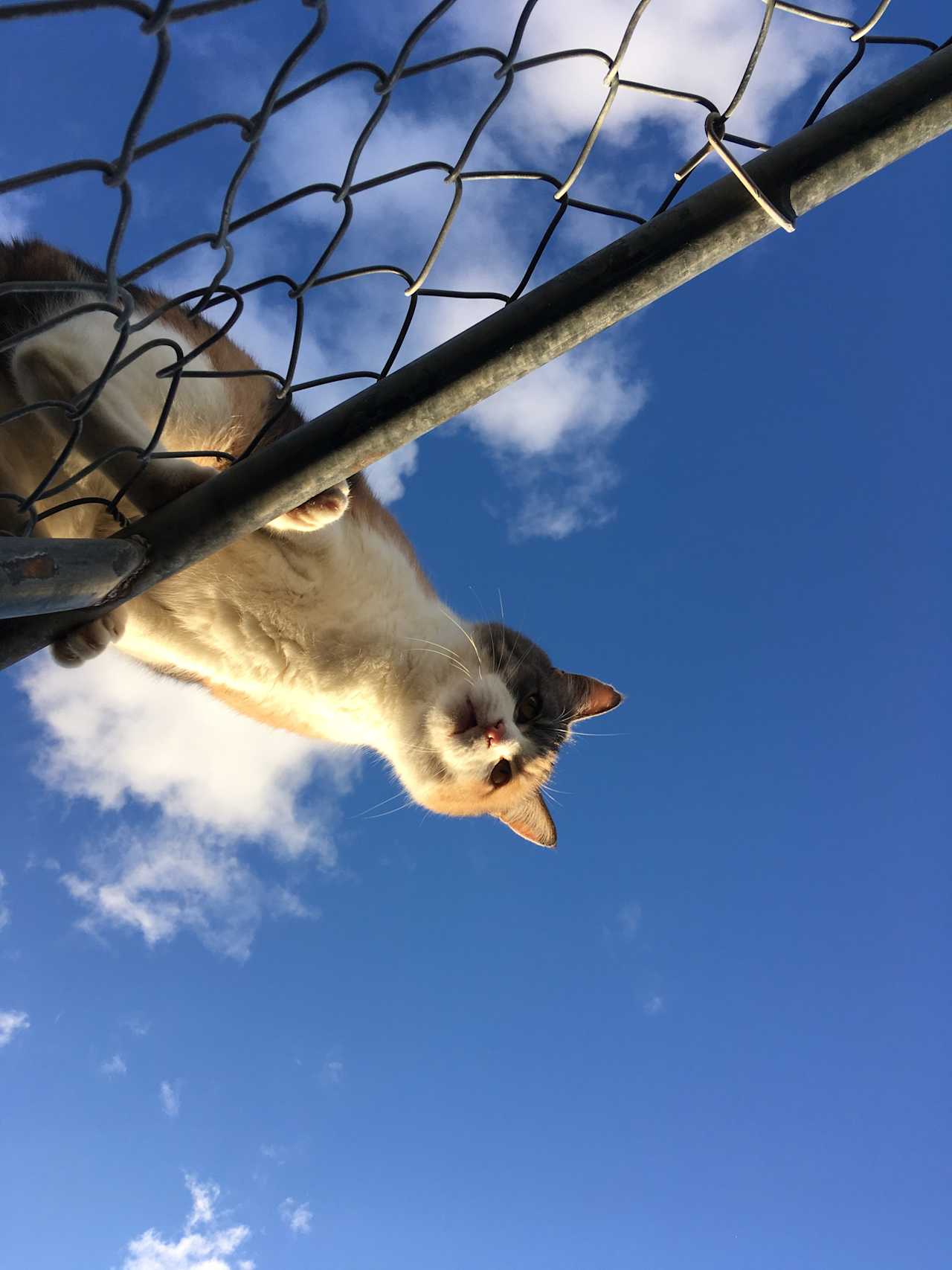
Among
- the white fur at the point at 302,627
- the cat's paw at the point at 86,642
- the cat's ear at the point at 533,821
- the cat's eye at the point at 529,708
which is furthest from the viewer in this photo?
the cat's ear at the point at 533,821

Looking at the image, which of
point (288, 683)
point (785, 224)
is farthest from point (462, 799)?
point (785, 224)

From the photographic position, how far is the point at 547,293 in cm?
146

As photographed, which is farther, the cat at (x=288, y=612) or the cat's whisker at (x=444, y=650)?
the cat's whisker at (x=444, y=650)

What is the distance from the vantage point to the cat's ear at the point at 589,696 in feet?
14.1

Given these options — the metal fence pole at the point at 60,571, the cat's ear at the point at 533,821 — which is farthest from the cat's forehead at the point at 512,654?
the metal fence pole at the point at 60,571

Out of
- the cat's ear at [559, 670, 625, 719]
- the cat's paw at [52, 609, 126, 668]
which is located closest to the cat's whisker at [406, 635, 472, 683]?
the cat's ear at [559, 670, 625, 719]

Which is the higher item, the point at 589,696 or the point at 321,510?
the point at 589,696

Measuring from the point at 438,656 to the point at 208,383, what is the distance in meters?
1.38

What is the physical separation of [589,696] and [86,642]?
2628 mm

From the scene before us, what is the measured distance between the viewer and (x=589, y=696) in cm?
433

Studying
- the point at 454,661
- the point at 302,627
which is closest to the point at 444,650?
the point at 454,661

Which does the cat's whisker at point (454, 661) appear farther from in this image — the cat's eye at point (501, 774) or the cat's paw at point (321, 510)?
the cat's paw at point (321, 510)

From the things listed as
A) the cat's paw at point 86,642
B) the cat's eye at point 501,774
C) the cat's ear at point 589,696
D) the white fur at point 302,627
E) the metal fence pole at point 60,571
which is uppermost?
the cat's ear at point 589,696

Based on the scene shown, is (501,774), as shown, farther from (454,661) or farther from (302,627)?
(302,627)
